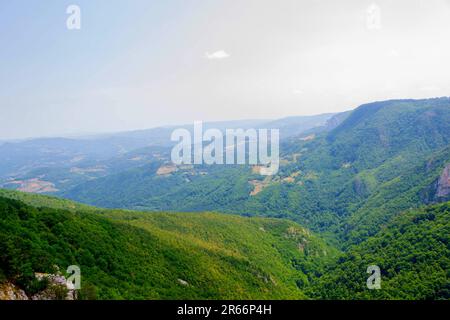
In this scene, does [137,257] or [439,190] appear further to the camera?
[439,190]

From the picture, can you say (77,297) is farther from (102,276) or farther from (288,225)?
(288,225)

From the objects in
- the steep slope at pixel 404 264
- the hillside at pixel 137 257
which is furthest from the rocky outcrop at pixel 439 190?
the hillside at pixel 137 257

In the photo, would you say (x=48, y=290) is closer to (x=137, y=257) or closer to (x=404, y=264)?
(x=137, y=257)

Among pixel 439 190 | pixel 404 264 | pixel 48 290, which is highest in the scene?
pixel 48 290

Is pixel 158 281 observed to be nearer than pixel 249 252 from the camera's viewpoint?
Yes

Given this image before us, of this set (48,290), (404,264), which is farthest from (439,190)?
(48,290)

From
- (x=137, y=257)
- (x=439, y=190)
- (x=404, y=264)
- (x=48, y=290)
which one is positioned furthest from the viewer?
(x=439, y=190)
